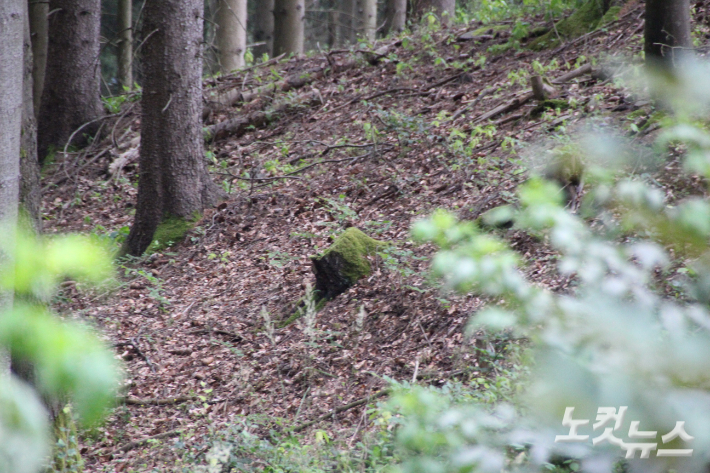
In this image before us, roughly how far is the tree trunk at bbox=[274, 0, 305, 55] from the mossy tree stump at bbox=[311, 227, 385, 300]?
1022 cm

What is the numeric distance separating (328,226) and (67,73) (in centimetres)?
645

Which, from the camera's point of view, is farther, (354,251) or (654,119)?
(354,251)

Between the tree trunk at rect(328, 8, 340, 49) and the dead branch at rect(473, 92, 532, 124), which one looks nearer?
the dead branch at rect(473, 92, 532, 124)

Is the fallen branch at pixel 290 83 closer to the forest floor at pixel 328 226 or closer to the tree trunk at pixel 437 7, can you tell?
the forest floor at pixel 328 226

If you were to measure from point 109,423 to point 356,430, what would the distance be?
2347 millimetres

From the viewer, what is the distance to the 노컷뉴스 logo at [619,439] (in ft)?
3.34

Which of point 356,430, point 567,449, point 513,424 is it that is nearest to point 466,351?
point 356,430

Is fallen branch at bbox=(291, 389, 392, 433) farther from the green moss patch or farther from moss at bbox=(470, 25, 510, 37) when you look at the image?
moss at bbox=(470, 25, 510, 37)

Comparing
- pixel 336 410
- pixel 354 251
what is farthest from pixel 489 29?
pixel 336 410

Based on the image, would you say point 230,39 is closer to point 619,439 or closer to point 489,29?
point 489,29

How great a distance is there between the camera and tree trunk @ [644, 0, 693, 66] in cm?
557

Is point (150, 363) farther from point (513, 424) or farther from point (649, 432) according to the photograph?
point (649, 432)

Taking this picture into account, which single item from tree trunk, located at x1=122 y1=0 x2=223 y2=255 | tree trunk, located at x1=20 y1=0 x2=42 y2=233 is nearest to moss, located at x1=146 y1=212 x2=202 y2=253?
tree trunk, located at x1=122 y1=0 x2=223 y2=255

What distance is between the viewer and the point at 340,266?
5.73m
